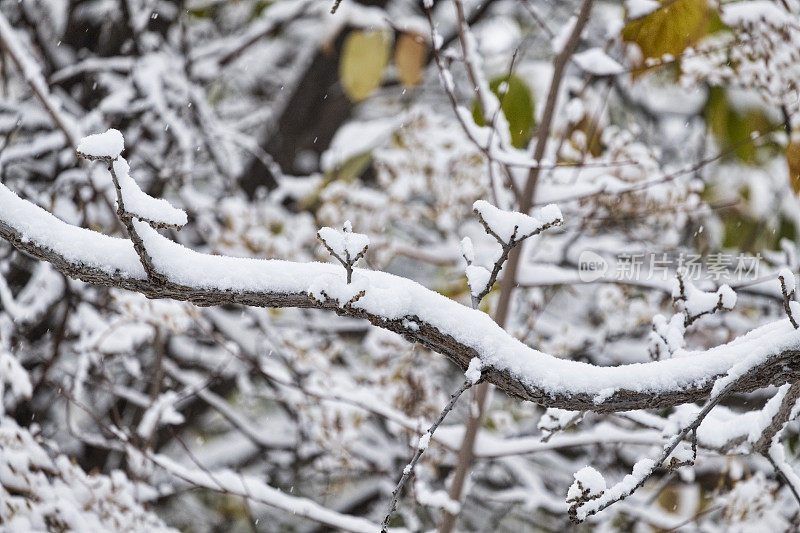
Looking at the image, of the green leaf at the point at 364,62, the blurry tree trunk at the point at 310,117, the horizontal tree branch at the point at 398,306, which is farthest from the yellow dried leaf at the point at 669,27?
the blurry tree trunk at the point at 310,117

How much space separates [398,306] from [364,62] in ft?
4.76

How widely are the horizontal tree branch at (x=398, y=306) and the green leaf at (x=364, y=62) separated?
1342 mm

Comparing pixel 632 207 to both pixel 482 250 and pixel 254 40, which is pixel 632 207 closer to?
pixel 482 250

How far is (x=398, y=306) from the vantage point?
832mm

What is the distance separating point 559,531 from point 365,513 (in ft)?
3.13

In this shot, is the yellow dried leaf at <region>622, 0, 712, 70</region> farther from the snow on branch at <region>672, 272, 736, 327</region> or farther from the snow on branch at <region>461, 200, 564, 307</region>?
the snow on branch at <region>461, 200, 564, 307</region>

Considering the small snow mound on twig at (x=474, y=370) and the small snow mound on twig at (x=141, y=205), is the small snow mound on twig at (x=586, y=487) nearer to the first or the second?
the small snow mound on twig at (x=474, y=370)

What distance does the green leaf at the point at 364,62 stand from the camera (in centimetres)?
206

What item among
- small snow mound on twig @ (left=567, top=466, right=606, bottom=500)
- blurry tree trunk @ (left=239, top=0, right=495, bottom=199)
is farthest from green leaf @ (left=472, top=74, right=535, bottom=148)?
blurry tree trunk @ (left=239, top=0, right=495, bottom=199)

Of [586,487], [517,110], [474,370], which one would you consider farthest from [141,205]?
[517,110]

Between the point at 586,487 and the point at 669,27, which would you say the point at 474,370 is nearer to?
the point at 586,487

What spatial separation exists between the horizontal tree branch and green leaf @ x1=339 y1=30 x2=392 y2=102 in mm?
1342

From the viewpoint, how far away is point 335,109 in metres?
3.26

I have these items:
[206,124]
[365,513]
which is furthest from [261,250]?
[365,513]
